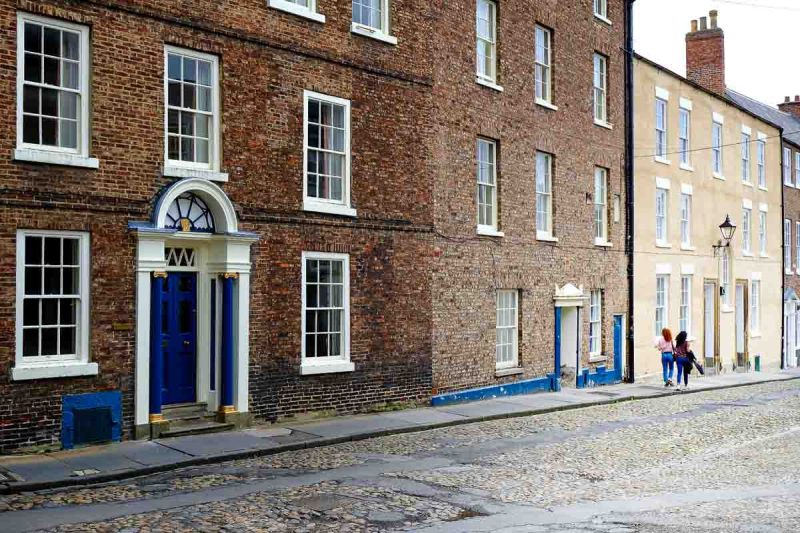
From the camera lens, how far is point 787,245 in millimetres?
41594

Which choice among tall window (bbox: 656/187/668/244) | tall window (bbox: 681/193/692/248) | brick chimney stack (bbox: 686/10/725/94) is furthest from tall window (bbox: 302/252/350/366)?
brick chimney stack (bbox: 686/10/725/94)

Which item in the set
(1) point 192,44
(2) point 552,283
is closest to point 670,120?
(2) point 552,283

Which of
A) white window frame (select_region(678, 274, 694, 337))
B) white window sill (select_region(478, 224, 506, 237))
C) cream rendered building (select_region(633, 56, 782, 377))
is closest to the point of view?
white window sill (select_region(478, 224, 506, 237))

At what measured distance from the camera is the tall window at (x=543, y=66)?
78.5ft

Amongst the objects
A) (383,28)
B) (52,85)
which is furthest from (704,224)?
(52,85)

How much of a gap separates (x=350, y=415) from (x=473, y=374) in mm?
4289

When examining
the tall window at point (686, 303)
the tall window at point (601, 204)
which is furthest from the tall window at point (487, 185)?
the tall window at point (686, 303)

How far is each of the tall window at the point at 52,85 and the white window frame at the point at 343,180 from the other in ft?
14.2

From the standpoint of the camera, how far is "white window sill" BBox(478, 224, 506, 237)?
842 inches

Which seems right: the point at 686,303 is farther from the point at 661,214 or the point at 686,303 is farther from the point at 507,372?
the point at 507,372

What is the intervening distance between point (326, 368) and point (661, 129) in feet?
56.8

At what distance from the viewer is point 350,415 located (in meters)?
17.7

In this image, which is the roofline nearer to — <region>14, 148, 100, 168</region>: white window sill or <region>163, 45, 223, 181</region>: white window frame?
<region>163, 45, 223, 181</region>: white window frame

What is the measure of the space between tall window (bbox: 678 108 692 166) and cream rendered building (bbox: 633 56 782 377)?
0.03 metres
